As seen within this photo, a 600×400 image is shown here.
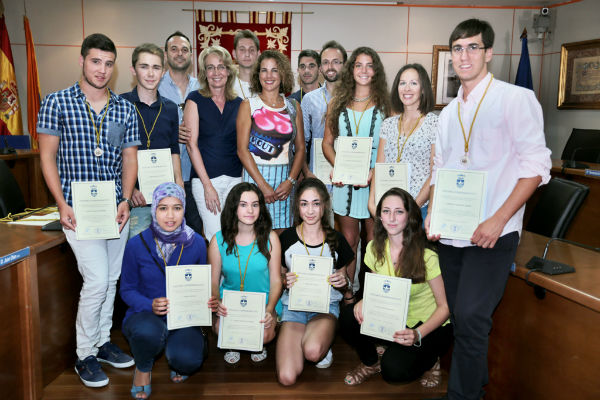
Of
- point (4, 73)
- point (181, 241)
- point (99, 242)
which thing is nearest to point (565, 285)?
point (181, 241)

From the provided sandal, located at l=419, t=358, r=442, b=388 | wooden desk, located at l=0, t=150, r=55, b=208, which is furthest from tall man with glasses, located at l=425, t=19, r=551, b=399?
wooden desk, located at l=0, t=150, r=55, b=208

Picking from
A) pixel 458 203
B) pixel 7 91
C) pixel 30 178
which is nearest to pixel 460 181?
pixel 458 203

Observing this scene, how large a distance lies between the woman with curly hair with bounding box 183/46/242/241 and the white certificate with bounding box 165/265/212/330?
0.77 m

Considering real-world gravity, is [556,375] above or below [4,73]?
below

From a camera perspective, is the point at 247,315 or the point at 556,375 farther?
the point at 247,315

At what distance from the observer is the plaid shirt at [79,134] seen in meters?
2.29

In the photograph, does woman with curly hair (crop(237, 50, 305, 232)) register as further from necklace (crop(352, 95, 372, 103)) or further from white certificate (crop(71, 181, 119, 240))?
white certificate (crop(71, 181, 119, 240))

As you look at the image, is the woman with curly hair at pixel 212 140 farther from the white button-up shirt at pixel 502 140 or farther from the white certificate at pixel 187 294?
the white button-up shirt at pixel 502 140

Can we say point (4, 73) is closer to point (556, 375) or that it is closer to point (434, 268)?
point (434, 268)

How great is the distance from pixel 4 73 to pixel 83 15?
1.37 meters

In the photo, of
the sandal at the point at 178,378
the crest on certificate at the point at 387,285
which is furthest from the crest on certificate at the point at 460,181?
the sandal at the point at 178,378

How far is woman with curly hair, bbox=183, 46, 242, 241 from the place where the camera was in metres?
3.08

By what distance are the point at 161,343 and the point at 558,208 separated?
2268mm

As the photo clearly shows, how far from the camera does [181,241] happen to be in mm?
2477
